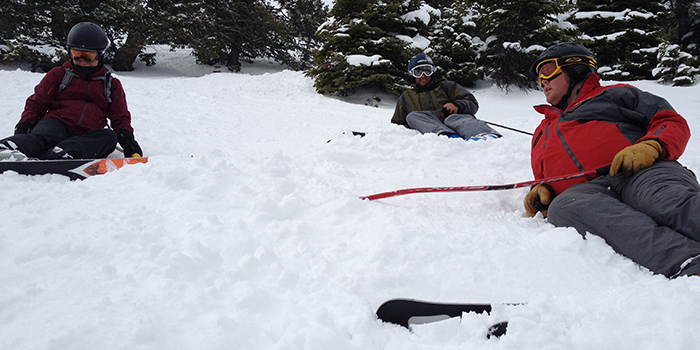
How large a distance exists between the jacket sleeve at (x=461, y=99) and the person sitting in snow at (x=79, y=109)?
3901mm

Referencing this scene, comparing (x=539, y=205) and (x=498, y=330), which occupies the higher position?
(x=498, y=330)

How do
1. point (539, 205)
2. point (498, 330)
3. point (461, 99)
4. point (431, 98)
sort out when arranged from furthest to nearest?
point (431, 98)
point (461, 99)
point (539, 205)
point (498, 330)

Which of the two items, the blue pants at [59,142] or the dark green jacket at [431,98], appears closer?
the blue pants at [59,142]

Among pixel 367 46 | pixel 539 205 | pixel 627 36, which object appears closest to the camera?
pixel 539 205

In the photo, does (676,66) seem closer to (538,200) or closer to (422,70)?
(422,70)

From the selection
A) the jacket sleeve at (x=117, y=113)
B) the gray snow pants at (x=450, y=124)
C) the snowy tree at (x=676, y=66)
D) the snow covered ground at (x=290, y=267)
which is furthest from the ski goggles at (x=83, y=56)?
the snowy tree at (x=676, y=66)

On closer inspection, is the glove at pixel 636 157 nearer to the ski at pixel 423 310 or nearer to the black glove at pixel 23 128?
the ski at pixel 423 310

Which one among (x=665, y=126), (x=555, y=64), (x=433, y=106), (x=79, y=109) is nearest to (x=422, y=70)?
(x=433, y=106)

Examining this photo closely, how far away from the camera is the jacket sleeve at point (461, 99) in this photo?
4840 mm

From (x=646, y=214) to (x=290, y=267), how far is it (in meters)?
1.68

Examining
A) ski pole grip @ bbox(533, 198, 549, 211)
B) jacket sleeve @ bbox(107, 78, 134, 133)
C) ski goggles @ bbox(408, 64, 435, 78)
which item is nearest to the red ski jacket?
ski pole grip @ bbox(533, 198, 549, 211)

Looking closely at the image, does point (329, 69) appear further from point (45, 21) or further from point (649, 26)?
point (45, 21)

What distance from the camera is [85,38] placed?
10.6 feet

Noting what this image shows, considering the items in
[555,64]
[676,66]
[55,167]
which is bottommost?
[676,66]
